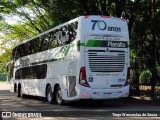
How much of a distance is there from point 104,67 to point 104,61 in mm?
262

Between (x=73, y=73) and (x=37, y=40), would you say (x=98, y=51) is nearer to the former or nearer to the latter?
(x=73, y=73)

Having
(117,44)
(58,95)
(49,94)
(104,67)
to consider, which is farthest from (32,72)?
(117,44)

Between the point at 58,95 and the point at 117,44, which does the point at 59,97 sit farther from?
the point at 117,44

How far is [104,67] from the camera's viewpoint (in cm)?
1673

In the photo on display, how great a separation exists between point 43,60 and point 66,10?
4535 mm

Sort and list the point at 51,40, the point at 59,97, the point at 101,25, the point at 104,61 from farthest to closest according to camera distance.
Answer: the point at 51,40 → the point at 59,97 → the point at 101,25 → the point at 104,61

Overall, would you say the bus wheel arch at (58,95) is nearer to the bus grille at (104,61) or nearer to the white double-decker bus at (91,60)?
the white double-decker bus at (91,60)

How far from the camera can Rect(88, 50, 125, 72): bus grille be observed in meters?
16.6

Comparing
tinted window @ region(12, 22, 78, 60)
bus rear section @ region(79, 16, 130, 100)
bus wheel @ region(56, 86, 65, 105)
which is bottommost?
bus wheel @ region(56, 86, 65, 105)

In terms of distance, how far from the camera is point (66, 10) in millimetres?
24266

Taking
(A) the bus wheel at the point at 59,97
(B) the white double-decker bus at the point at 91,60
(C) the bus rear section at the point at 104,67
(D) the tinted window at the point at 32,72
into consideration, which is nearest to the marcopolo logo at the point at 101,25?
(B) the white double-decker bus at the point at 91,60

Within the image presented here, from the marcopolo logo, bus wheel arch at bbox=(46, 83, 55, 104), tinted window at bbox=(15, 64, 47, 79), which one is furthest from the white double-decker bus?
tinted window at bbox=(15, 64, 47, 79)

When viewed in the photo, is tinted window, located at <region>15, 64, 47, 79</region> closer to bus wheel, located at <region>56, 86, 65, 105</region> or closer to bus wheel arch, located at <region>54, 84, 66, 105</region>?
bus wheel arch, located at <region>54, 84, 66, 105</region>

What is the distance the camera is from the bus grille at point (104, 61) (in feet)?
54.4
